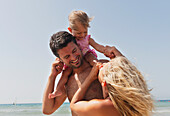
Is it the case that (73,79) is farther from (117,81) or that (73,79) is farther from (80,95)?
(117,81)

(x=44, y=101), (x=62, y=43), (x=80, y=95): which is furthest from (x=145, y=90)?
(x=44, y=101)

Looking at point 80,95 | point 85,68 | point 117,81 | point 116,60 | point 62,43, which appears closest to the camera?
point 117,81

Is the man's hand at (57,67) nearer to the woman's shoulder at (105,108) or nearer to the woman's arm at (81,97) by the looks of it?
the woman's arm at (81,97)

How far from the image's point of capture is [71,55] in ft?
7.36

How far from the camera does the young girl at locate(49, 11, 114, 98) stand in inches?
94.7

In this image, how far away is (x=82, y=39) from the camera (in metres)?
2.62

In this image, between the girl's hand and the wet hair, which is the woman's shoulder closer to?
the girl's hand

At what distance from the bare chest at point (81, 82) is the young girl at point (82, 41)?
10 centimetres

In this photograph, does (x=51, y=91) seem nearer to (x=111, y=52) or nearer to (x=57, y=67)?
(x=57, y=67)

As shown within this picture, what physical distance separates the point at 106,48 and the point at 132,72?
25.6 inches

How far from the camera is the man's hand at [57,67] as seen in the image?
251 centimetres

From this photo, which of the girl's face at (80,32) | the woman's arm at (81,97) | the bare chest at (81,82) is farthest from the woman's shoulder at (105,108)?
the girl's face at (80,32)

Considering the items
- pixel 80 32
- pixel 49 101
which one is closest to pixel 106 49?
pixel 80 32

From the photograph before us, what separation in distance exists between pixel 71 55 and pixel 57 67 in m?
0.36
